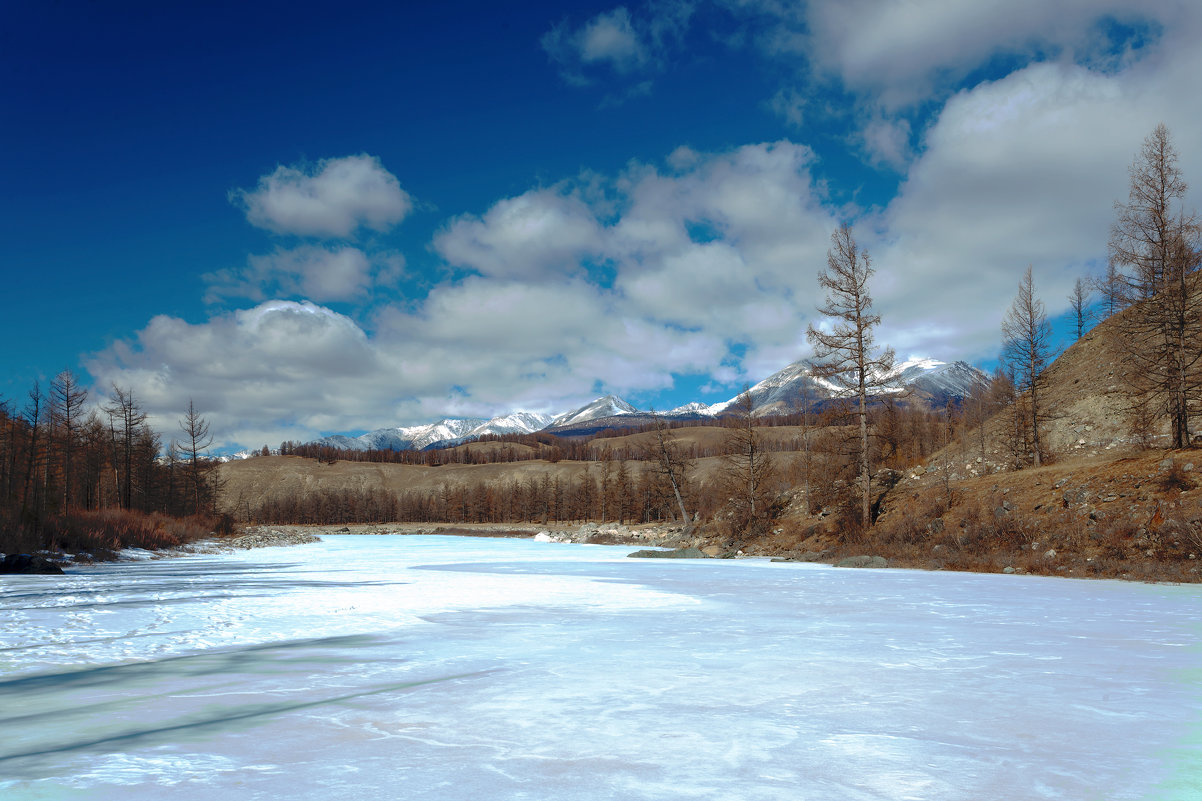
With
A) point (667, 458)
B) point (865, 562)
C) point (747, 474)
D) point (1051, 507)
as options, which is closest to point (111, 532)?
point (865, 562)

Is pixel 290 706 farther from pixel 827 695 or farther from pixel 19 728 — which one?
pixel 827 695

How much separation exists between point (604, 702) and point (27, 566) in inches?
845

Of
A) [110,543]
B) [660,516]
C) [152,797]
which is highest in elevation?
[152,797]


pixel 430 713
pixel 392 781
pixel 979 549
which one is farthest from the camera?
pixel 979 549

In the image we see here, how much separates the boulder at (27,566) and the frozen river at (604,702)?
941cm

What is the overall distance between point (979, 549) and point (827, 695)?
733 inches

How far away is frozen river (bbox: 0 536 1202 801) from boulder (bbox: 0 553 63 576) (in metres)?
9.41

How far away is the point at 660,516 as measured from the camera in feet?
284

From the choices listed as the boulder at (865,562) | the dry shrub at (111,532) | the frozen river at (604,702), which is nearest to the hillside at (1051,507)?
the boulder at (865,562)

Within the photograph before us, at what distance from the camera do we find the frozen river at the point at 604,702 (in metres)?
3.77

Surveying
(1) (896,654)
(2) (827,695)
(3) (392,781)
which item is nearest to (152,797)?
(3) (392,781)

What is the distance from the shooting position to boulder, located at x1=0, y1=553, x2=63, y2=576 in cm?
1895

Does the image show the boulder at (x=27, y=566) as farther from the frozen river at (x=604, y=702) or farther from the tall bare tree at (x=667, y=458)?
the tall bare tree at (x=667, y=458)

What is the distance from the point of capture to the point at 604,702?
5508mm
